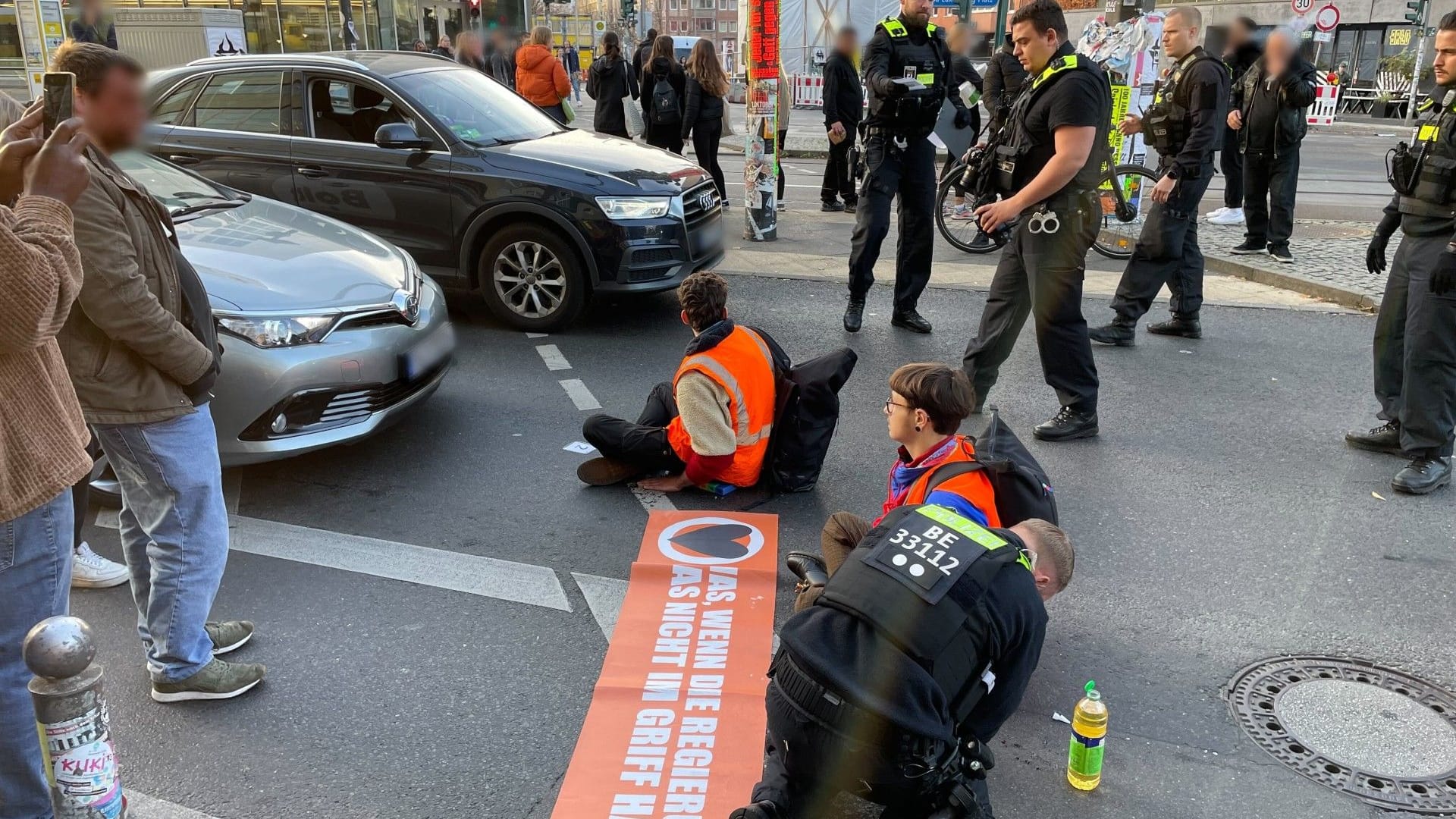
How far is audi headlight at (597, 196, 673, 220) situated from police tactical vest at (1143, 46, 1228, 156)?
2.97m

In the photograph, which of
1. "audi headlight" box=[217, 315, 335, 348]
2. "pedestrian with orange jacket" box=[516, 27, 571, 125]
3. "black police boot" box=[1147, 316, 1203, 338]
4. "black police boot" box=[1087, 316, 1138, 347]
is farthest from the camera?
"pedestrian with orange jacket" box=[516, 27, 571, 125]

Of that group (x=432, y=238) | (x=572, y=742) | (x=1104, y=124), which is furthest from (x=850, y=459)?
(x=432, y=238)

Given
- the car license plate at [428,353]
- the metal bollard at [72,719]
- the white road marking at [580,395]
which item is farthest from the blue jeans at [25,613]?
the white road marking at [580,395]

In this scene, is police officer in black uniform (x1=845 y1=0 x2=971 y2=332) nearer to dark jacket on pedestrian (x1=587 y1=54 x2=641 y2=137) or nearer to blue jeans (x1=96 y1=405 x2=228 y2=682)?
blue jeans (x1=96 y1=405 x2=228 y2=682)

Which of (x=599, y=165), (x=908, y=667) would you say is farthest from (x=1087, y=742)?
(x=599, y=165)

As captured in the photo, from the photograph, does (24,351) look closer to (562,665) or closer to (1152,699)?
(562,665)

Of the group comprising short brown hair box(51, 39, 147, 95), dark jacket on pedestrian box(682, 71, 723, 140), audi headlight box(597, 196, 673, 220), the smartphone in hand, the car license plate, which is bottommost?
the car license plate

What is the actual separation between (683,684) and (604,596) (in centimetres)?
62

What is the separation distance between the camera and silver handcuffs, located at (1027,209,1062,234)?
502cm

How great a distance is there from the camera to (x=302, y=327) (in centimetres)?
438

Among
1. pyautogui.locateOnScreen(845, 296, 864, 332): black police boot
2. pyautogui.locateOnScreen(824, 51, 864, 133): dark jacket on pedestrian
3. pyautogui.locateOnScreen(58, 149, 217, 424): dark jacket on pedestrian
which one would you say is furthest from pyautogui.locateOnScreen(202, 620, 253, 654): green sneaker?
pyautogui.locateOnScreen(824, 51, 864, 133): dark jacket on pedestrian

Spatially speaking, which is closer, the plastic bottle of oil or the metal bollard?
the metal bollard

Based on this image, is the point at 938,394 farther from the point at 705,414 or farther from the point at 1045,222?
the point at 1045,222

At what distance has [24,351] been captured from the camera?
7.06 feet
